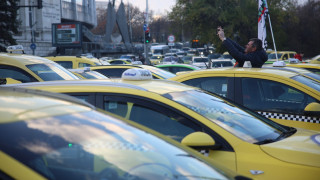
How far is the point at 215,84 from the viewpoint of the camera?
6.39m

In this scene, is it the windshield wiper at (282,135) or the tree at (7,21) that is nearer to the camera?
the windshield wiper at (282,135)

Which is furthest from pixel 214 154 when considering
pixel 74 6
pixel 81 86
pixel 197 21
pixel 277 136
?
pixel 74 6

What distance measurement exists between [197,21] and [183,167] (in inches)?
1612

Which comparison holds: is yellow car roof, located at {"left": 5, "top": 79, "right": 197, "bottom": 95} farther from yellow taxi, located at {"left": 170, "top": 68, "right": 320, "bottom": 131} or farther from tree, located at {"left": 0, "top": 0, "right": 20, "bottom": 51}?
tree, located at {"left": 0, "top": 0, "right": 20, "bottom": 51}

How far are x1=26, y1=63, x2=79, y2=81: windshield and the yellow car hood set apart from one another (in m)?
5.45

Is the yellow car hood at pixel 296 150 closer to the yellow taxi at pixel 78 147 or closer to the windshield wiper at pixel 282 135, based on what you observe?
the windshield wiper at pixel 282 135

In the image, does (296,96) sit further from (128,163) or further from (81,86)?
(128,163)

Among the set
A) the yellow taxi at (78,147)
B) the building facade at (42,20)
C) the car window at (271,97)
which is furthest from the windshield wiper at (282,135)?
the building facade at (42,20)

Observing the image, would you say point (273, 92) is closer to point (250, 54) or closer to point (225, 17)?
point (250, 54)

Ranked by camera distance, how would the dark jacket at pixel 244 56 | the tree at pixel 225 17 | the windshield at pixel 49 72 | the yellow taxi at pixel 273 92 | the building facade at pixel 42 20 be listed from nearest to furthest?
the yellow taxi at pixel 273 92 → the dark jacket at pixel 244 56 → the windshield at pixel 49 72 → the tree at pixel 225 17 → the building facade at pixel 42 20

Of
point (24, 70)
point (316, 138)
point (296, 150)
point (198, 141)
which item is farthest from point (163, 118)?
point (24, 70)

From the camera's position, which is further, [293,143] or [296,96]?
[296,96]

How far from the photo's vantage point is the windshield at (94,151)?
2.13 metres

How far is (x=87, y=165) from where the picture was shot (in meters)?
2.26
